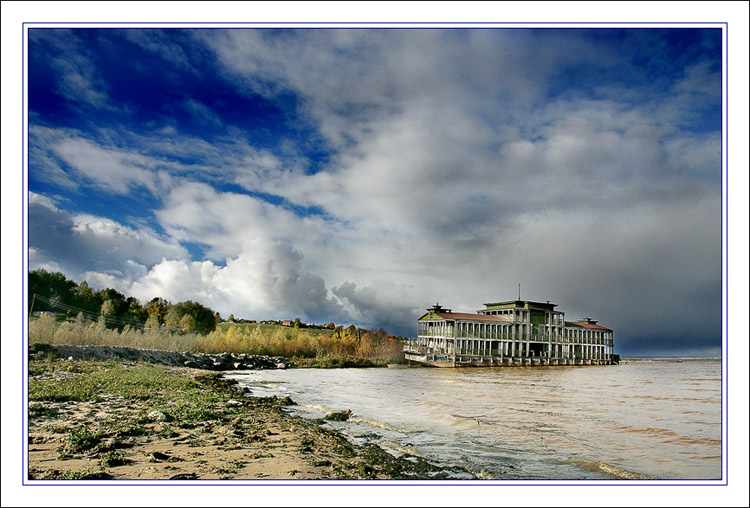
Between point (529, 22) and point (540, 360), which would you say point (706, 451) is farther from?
point (540, 360)

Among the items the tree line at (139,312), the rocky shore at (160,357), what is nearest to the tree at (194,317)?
the tree line at (139,312)

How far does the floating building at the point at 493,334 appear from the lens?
3034cm

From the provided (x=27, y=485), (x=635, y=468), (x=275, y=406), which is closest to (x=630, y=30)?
(x=635, y=468)

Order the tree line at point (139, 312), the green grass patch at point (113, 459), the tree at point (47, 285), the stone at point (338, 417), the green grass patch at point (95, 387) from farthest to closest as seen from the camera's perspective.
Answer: the tree line at point (139, 312) < the stone at point (338, 417) < the green grass patch at point (95, 387) < the tree at point (47, 285) < the green grass patch at point (113, 459)

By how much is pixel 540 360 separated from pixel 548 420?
31620 mm

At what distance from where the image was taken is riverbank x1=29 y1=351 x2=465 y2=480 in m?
4.42

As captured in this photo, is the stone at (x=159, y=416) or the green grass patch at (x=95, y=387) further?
the green grass patch at (x=95, y=387)

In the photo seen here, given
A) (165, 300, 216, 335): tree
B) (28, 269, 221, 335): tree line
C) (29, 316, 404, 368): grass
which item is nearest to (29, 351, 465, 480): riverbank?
(28, 269, 221, 335): tree line

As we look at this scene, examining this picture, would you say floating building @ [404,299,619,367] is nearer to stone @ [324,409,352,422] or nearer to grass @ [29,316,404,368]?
grass @ [29,316,404,368]

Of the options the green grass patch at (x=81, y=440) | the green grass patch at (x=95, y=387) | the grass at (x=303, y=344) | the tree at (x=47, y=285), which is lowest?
the grass at (x=303, y=344)

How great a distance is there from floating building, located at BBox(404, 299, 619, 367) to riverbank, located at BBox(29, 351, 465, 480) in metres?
20.4

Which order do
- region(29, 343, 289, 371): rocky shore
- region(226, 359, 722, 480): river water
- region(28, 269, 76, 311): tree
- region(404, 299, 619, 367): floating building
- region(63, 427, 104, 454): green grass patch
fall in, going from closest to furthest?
1. region(63, 427, 104, 454): green grass patch
2. region(226, 359, 722, 480): river water
3. region(28, 269, 76, 311): tree
4. region(29, 343, 289, 371): rocky shore
5. region(404, 299, 619, 367): floating building

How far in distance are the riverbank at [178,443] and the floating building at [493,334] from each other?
67.0 feet

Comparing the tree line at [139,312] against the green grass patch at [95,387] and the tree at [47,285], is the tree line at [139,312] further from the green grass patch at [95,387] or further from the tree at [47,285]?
the green grass patch at [95,387]
